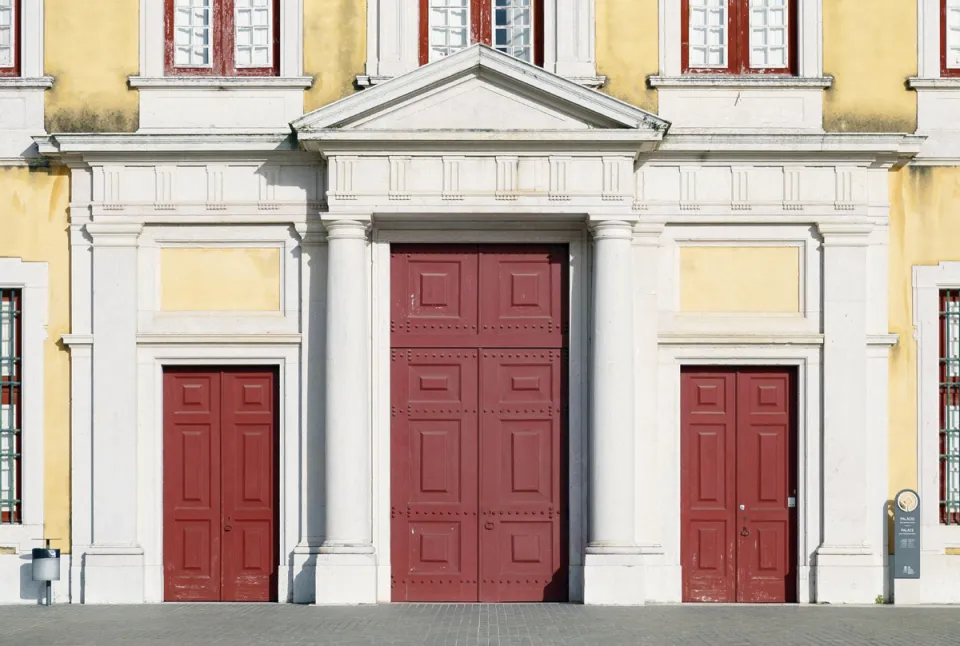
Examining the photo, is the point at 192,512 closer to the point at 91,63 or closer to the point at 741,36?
the point at 91,63

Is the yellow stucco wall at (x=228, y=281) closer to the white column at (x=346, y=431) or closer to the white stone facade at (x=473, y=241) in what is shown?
the white stone facade at (x=473, y=241)

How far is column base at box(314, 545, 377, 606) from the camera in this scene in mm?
14766

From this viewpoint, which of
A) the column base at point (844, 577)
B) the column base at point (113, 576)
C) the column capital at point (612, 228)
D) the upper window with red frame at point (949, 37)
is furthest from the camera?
the upper window with red frame at point (949, 37)

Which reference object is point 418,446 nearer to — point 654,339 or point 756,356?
point 654,339

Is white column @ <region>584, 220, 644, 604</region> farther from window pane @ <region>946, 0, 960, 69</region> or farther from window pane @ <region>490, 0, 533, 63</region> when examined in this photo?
window pane @ <region>946, 0, 960, 69</region>

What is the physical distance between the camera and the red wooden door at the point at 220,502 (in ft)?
50.7

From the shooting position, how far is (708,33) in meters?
15.7

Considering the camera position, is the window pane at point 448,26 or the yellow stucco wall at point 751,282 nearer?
the yellow stucco wall at point 751,282

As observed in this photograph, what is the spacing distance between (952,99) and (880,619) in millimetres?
6107

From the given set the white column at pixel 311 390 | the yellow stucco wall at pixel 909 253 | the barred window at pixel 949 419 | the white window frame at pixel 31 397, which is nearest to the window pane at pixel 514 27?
the white column at pixel 311 390

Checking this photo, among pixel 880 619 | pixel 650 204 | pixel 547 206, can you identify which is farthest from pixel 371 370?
pixel 880 619

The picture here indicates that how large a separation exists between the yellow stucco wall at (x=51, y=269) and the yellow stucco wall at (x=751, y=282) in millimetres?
7295

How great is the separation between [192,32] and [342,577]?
6.68 m

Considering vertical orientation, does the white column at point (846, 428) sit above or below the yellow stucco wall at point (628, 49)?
below
